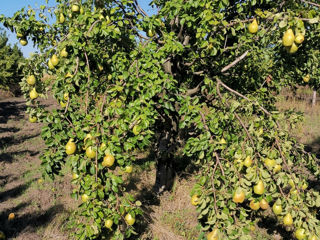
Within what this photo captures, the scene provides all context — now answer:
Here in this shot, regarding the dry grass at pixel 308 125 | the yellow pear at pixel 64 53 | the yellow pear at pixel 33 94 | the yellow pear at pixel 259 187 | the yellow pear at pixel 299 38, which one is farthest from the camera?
the dry grass at pixel 308 125

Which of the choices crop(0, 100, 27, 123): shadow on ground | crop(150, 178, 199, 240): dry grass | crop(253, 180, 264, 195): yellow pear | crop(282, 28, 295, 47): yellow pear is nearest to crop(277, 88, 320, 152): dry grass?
crop(150, 178, 199, 240): dry grass

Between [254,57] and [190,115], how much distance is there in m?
2.26

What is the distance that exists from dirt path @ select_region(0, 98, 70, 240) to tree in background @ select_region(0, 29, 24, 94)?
23.8ft

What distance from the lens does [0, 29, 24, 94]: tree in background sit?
1516cm

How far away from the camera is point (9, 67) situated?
15.2 m

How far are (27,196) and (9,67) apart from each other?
508 inches

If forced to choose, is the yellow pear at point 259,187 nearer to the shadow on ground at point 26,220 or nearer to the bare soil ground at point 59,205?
the bare soil ground at point 59,205

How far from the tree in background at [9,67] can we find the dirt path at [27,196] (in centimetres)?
726

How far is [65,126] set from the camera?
7.95 feet

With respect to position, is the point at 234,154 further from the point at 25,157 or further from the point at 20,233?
the point at 25,157

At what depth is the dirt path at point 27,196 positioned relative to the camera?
154 inches

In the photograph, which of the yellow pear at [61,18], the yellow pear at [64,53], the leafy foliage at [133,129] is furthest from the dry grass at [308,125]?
the yellow pear at [64,53]

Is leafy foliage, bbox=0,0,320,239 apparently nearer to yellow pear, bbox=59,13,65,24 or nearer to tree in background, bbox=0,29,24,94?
yellow pear, bbox=59,13,65,24

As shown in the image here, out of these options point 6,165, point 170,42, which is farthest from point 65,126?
point 6,165
